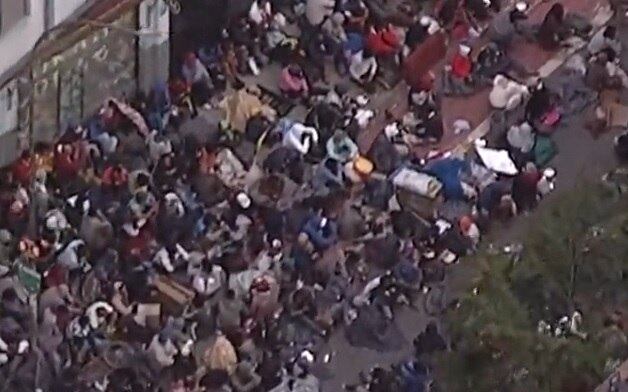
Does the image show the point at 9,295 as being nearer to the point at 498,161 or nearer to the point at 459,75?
the point at 498,161

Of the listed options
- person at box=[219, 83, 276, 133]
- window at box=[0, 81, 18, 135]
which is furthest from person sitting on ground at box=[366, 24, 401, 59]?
window at box=[0, 81, 18, 135]

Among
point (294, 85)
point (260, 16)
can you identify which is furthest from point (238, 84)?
point (260, 16)

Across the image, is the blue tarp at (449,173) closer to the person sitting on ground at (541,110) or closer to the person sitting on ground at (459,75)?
the person sitting on ground at (541,110)

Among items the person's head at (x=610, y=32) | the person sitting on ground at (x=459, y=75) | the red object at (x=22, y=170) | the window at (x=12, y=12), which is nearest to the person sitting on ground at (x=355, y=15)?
the person sitting on ground at (x=459, y=75)

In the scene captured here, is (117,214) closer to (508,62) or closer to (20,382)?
(20,382)

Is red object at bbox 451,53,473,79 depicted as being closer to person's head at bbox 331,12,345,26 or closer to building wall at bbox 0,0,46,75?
person's head at bbox 331,12,345,26
